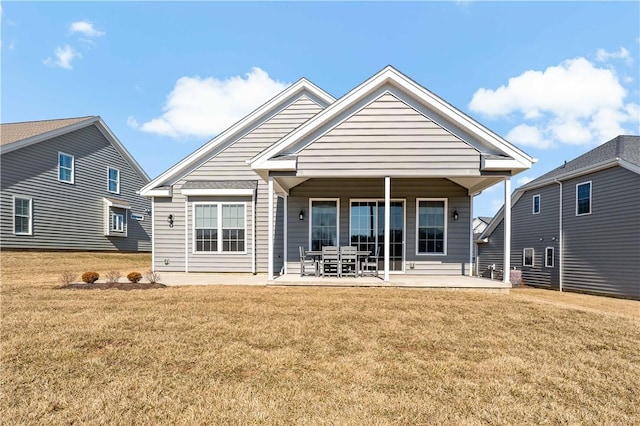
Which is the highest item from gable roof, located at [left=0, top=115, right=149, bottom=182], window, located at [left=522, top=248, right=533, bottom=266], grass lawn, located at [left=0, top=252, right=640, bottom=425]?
gable roof, located at [left=0, top=115, right=149, bottom=182]

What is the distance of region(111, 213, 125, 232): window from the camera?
738 inches

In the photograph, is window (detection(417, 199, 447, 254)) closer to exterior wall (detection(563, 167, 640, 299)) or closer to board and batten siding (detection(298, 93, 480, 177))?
board and batten siding (detection(298, 93, 480, 177))

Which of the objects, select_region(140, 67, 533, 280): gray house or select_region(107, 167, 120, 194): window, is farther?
select_region(107, 167, 120, 194): window

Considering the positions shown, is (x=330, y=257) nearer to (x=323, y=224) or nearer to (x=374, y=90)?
(x=323, y=224)

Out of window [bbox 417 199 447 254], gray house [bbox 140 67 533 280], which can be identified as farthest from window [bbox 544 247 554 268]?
window [bbox 417 199 447 254]

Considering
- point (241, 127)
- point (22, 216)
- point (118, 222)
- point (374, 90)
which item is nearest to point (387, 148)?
point (374, 90)

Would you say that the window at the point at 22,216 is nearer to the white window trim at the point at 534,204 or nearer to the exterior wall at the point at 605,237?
the exterior wall at the point at 605,237

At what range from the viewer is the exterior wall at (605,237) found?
12.4 meters

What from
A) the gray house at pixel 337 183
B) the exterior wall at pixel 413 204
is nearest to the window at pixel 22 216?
the gray house at pixel 337 183

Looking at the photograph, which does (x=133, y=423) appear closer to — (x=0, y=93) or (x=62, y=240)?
(x=0, y=93)

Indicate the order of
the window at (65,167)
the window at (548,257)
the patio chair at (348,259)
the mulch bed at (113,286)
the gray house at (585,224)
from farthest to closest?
the window at (548,257)
the window at (65,167)
the gray house at (585,224)
the patio chair at (348,259)
the mulch bed at (113,286)

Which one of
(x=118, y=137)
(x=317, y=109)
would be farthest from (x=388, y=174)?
(x=118, y=137)

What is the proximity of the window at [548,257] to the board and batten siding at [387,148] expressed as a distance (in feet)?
41.3

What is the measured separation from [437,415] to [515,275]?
18.2 metres
